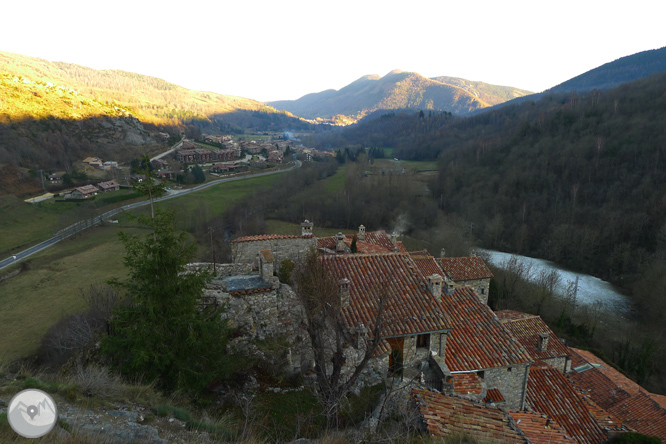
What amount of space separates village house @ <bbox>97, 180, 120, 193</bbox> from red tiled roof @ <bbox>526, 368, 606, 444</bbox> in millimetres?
66138

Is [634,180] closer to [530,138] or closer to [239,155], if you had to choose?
[530,138]

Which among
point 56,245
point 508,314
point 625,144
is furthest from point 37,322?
point 625,144

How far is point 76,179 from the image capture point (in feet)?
201

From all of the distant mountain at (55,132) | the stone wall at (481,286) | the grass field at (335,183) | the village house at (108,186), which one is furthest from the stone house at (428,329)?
the distant mountain at (55,132)

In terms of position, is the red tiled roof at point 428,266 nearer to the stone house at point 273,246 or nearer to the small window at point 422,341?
the stone house at point 273,246

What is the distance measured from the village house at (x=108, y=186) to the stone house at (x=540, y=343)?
211 feet

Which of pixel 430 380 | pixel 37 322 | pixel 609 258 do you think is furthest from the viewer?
pixel 609 258

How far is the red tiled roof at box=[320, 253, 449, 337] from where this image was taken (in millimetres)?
10617

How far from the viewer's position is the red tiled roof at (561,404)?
39.4 feet

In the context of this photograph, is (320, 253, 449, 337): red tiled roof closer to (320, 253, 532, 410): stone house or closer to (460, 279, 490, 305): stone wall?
(320, 253, 532, 410): stone house

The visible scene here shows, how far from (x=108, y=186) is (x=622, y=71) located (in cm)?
18634

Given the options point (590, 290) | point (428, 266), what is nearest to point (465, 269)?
point (428, 266)

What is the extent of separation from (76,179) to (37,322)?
1869 inches

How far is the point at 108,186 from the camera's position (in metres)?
58.6
